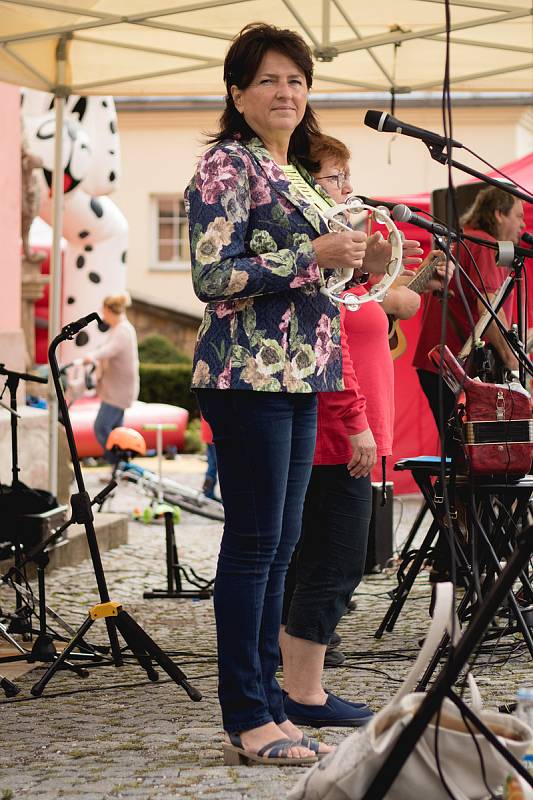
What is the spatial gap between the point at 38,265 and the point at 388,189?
1235cm

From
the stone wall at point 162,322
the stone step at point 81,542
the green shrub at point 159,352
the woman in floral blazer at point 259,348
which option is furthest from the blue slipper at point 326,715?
the stone wall at point 162,322

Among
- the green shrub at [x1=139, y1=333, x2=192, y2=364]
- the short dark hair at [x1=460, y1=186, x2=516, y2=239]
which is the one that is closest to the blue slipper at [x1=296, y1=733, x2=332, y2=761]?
the short dark hair at [x1=460, y1=186, x2=516, y2=239]

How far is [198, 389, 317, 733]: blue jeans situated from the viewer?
3297mm

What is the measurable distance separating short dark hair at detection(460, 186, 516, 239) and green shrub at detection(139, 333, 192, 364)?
47.6 feet

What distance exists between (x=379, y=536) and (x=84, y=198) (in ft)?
28.3

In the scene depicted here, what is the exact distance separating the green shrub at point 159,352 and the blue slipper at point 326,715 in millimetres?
16744

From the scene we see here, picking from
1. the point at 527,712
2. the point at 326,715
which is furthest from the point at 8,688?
the point at 527,712

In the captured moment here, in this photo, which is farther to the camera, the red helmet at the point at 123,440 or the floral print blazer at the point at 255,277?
the red helmet at the point at 123,440

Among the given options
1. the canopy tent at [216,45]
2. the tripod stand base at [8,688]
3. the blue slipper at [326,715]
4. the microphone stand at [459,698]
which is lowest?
the tripod stand base at [8,688]

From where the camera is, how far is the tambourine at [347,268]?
11.0ft

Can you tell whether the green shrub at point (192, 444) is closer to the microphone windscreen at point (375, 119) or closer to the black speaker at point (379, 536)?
the black speaker at point (379, 536)

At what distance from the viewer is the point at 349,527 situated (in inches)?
154

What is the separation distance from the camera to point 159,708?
13.8ft

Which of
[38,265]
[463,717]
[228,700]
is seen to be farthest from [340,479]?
[38,265]
